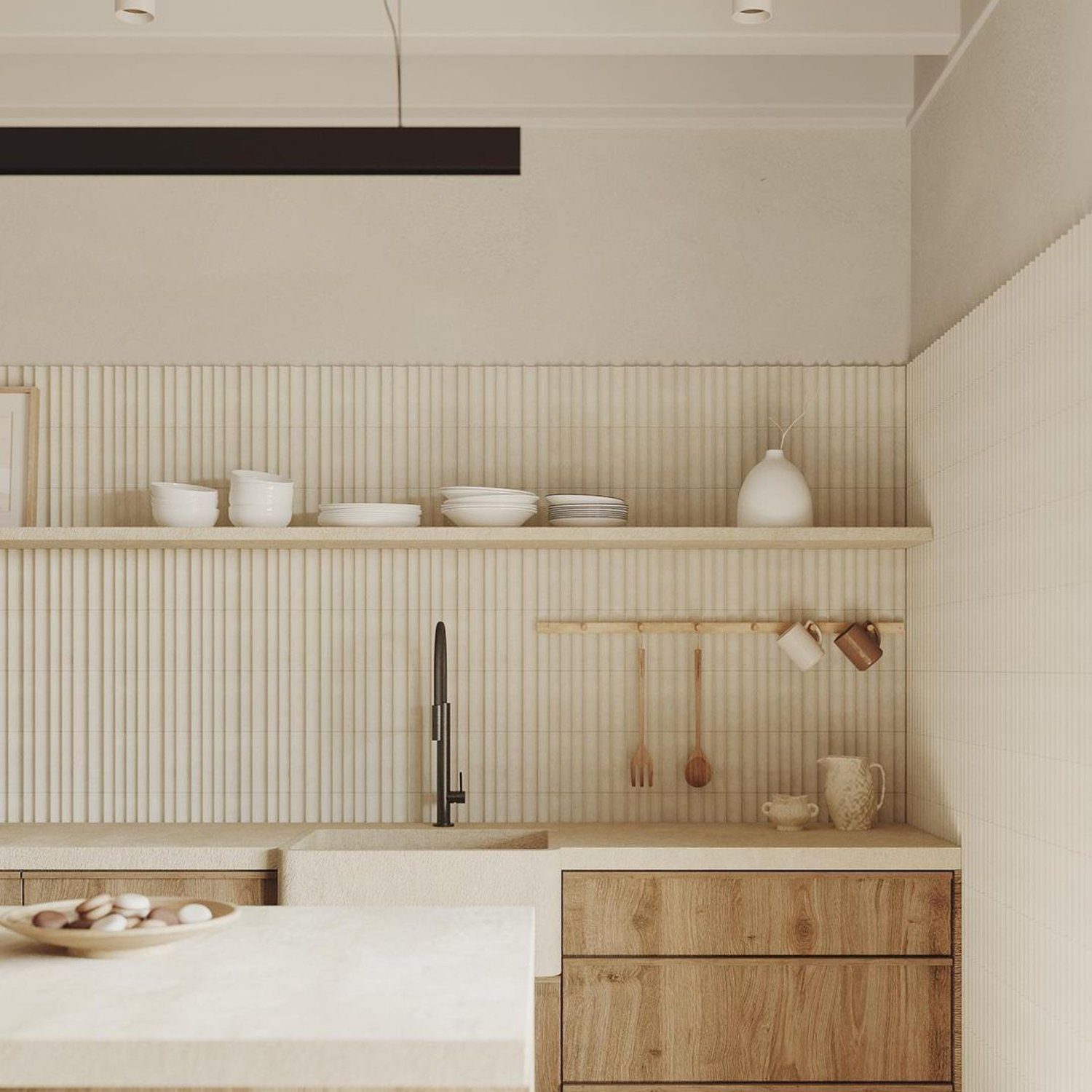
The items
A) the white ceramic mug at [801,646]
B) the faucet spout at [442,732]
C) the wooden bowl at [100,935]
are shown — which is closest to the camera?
the wooden bowl at [100,935]

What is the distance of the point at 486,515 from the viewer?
3.51 metres

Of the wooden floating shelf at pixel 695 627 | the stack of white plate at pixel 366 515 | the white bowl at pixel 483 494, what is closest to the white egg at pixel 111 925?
the stack of white plate at pixel 366 515

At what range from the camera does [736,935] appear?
3.15 meters

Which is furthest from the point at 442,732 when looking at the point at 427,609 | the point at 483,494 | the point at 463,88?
the point at 463,88

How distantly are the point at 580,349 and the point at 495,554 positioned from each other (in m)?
0.63

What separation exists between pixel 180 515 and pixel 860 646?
6.09 ft

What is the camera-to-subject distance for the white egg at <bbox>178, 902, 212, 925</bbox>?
204 centimetres

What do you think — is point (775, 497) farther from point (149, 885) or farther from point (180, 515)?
point (149, 885)

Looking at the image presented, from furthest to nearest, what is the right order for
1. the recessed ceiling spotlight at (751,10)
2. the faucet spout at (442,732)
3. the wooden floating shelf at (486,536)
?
the faucet spout at (442,732) → the wooden floating shelf at (486,536) → the recessed ceiling spotlight at (751,10)

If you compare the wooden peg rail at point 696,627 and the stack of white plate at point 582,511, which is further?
the wooden peg rail at point 696,627

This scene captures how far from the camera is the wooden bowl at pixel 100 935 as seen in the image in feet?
6.43

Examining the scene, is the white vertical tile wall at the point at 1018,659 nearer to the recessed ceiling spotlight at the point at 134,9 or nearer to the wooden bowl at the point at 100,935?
the wooden bowl at the point at 100,935

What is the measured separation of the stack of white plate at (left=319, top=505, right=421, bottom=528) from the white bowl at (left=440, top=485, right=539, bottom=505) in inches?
4.0

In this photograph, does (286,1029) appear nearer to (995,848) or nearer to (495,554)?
(995,848)
